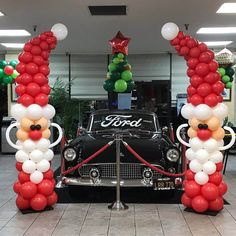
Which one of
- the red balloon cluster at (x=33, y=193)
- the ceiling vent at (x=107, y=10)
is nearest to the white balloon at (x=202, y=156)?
the red balloon cluster at (x=33, y=193)

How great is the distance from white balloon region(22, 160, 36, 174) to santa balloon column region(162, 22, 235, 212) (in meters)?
2.17

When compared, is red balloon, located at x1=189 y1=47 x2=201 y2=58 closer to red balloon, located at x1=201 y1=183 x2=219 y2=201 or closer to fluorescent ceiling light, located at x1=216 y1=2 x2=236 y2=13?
red balloon, located at x1=201 y1=183 x2=219 y2=201

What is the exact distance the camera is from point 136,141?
20.8 ft

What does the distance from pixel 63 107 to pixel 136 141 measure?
624 cm

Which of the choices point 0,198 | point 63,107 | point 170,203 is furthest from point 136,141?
point 63,107

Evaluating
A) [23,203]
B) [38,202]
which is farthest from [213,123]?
[23,203]

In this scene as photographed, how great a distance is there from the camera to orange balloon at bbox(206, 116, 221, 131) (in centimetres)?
540

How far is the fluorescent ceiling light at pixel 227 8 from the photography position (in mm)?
7161

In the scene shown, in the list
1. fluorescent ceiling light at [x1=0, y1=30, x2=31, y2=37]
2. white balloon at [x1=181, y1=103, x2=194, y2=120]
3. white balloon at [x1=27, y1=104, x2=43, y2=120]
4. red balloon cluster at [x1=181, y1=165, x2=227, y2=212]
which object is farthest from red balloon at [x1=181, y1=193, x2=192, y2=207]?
fluorescent ceiling light at [x1=0, y1=30, x2=31, y2=37]

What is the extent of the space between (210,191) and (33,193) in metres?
2.44

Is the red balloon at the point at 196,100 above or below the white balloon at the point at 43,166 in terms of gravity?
above

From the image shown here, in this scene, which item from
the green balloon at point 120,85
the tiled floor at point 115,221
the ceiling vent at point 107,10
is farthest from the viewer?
the green balloon at point 120,85

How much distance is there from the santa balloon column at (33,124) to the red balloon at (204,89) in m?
2.10

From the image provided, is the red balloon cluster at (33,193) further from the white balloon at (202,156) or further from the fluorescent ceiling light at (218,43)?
the fluorescent ceiling light at (218,43)
